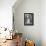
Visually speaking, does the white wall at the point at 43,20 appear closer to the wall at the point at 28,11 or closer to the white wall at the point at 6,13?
the wall at the point at 28,11

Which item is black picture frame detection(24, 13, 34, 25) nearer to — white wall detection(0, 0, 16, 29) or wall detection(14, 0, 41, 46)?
wall detection(14, 0, 41, 46)

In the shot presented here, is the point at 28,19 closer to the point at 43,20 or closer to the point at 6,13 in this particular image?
the point at 43,20

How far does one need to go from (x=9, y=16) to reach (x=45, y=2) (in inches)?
70.8

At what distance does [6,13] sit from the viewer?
4.17 metres

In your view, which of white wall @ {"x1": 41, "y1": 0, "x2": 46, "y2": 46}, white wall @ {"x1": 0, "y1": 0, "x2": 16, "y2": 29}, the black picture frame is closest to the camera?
white wall @ {"x1": 0, "y1": 0, "x2": 16, "y2": 29}

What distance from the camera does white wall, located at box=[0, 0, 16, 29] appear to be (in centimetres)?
413

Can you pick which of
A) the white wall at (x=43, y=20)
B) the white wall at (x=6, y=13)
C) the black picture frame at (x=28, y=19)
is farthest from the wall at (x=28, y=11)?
the white wall at (x=6, y=13)

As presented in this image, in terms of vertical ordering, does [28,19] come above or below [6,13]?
below

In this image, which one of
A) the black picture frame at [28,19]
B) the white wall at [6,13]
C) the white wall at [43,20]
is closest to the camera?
the white wall at [6,13]

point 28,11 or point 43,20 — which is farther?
point 28,11

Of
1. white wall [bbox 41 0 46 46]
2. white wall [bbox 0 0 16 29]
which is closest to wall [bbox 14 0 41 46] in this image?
white wall [bbox 41 0 46 46]

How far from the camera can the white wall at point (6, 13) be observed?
4129 mm

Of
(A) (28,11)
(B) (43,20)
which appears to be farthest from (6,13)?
(B) (43,20)

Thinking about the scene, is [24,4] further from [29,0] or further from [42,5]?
[42,5]
